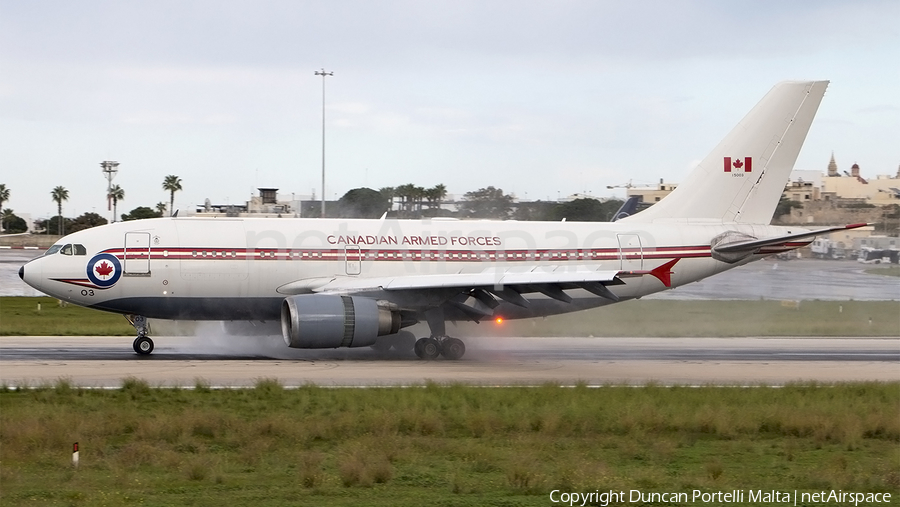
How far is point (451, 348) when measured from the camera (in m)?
28.8

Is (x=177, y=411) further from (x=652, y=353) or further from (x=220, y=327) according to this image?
(x=652, y=353)

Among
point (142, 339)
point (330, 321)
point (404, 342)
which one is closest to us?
point (330, 321)

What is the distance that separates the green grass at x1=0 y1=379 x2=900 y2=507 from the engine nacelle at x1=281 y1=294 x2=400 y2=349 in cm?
472

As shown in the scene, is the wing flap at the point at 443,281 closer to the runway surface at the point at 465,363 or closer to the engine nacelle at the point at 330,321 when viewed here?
the engine nacelle at the point at 330,321

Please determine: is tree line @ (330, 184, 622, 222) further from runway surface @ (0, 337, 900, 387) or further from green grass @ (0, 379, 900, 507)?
green grass @ (0, 379, 900, 507)

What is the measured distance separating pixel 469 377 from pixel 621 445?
900 centimetres

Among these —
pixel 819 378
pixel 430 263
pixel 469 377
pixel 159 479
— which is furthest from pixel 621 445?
pixel 430 263

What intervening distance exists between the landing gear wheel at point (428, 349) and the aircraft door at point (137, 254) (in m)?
8.05

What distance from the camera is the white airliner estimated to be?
89.0 ft

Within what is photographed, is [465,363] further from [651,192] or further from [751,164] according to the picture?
[651,192]

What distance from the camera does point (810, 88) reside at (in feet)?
109

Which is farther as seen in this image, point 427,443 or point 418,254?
point 418,254

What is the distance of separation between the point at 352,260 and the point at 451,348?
3.97m

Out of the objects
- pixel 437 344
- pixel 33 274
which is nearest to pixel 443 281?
pixel 437 344
